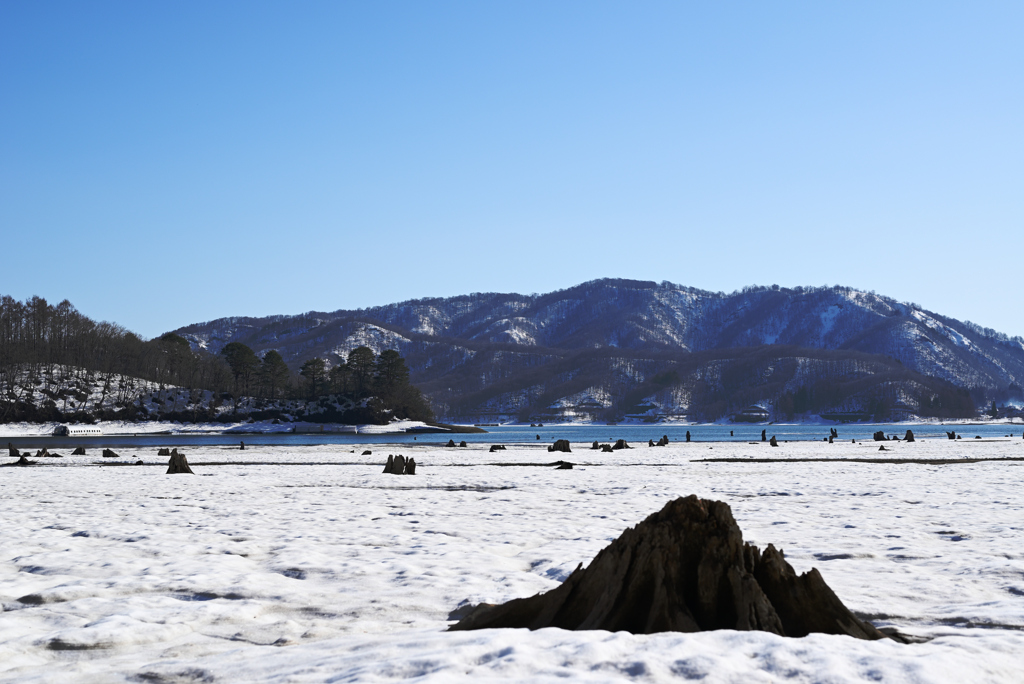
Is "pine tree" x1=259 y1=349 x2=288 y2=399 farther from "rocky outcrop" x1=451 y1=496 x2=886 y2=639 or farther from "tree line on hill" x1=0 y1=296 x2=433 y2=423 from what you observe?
"rocky outcrop" x1=451 y1=496 x2=886 y2=639

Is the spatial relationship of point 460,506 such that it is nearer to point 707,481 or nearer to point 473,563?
point 473,563

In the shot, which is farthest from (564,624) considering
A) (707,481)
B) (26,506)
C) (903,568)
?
(707,481)

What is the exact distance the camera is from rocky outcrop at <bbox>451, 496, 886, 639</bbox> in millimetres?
6746

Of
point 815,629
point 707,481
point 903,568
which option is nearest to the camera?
point 815,629

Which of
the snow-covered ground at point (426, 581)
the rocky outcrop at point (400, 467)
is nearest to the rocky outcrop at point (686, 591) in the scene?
the snow-covered ground at point (426, 581)

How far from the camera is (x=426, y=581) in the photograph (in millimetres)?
9938

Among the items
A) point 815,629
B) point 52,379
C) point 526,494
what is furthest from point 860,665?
point 52,379

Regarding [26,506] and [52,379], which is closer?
[26,506]

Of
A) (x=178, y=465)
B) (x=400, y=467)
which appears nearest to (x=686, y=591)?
(x=400, y=467)

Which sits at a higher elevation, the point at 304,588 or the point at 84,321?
the point at 84,321

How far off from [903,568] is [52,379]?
168m

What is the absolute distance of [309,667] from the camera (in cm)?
599

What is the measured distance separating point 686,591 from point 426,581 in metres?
3.95

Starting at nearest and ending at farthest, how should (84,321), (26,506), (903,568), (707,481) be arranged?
(903,568)
(26,506)
(707,481)
(84,321)
